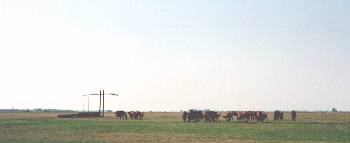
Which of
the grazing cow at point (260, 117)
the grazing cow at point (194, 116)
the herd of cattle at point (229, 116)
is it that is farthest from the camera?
the grazing cow at point (194, 116)

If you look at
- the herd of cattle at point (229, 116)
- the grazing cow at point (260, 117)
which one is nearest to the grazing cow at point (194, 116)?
the herd of cattle at point (229, 116)

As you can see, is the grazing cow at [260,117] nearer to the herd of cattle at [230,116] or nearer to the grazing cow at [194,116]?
the herd of cattle at [230,116]

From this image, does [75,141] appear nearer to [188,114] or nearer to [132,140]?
[132,140]

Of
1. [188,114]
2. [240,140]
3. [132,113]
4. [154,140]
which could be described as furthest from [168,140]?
[132,113]

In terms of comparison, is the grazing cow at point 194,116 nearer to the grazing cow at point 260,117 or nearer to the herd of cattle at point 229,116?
the herd of cattle at point 229,116

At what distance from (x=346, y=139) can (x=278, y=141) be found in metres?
4.86

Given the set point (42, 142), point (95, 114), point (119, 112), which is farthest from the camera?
point (95, 114)

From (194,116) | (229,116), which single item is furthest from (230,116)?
(194,116)

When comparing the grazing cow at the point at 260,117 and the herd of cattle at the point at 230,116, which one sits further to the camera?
the herd of cattle at the point at 230,116

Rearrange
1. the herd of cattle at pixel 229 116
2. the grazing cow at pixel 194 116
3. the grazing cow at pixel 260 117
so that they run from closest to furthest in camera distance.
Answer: the grazing cow at pixel 260 117
the herd of cattle at pixel 229 116
the grazing cow at pixel 194 116

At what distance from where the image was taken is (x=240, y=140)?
3519cm

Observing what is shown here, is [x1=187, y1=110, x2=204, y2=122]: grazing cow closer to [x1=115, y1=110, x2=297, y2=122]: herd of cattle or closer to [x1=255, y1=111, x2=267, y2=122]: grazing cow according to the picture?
[x1=115, y1=110, x2=297, y2=122]: herd of cattle

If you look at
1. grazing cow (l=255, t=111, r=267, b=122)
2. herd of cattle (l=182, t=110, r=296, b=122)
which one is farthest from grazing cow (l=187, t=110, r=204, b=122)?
grazing cow (l=255, t=111, r=267, b=122)

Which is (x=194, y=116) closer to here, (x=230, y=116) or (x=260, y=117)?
(x=230, y=116)
